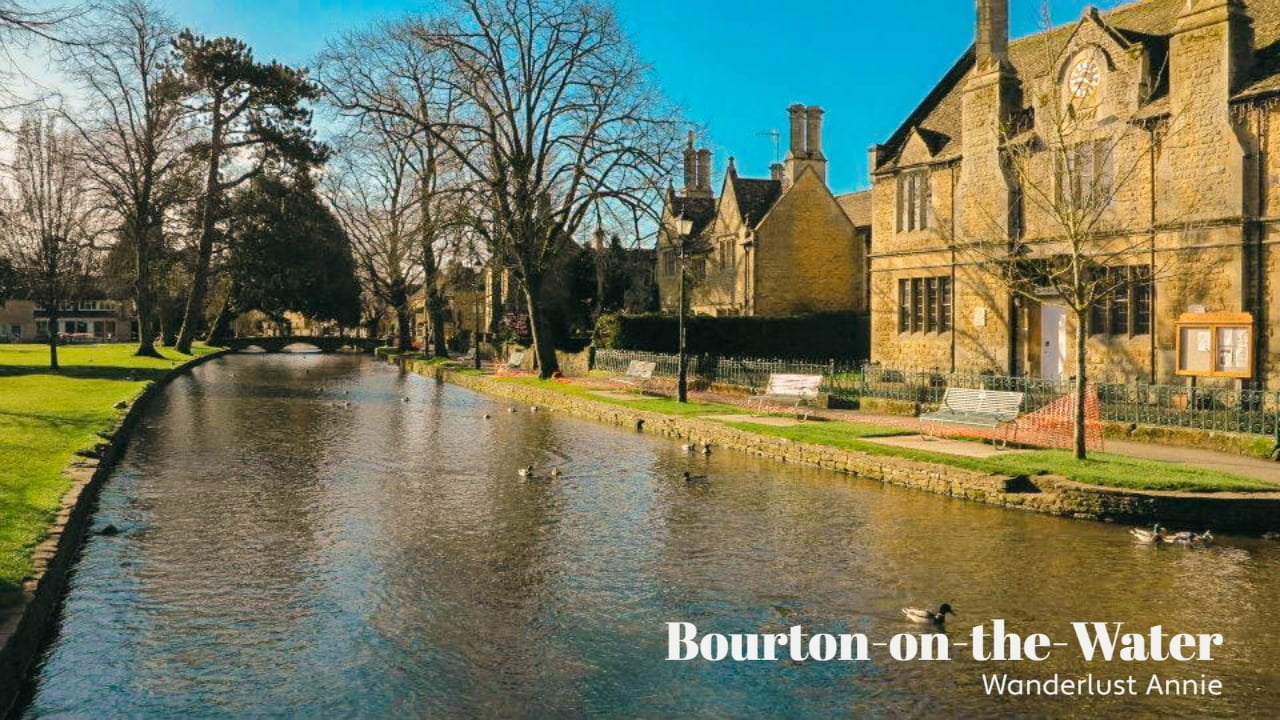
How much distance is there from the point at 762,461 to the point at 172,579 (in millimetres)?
12025

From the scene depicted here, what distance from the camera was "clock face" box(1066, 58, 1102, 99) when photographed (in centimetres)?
2691

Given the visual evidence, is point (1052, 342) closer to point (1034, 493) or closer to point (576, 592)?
point (1034, 493)

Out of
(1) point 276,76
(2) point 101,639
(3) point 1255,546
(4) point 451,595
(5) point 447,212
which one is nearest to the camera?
(2) point 101,639

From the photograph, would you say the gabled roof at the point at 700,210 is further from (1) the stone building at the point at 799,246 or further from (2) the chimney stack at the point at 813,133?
(2) the chimney stack at the point at 813,133

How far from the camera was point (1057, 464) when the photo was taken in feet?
52.6

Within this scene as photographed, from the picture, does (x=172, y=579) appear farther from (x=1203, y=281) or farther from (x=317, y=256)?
(x=317, y=256)

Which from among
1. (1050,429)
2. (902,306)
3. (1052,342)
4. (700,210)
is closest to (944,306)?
(902,306)

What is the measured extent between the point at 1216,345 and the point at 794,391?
9705 mm

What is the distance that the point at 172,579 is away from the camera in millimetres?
10828

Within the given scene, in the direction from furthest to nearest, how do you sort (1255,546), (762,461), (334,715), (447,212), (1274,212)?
(447,212), (1274,212), (762,461), (1255,546), (334,715)

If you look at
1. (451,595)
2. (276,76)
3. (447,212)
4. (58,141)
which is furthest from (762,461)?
(58,141)

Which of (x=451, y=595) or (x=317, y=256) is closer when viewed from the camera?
(x=451, y=595)

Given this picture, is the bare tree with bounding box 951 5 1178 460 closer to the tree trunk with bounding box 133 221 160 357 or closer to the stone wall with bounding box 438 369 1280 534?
the stone wall with bounding box 438 369 1280 534

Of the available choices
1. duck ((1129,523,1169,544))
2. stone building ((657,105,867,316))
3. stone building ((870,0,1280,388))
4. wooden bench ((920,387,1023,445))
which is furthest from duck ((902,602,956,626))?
stone building ((657,105,867,316))
